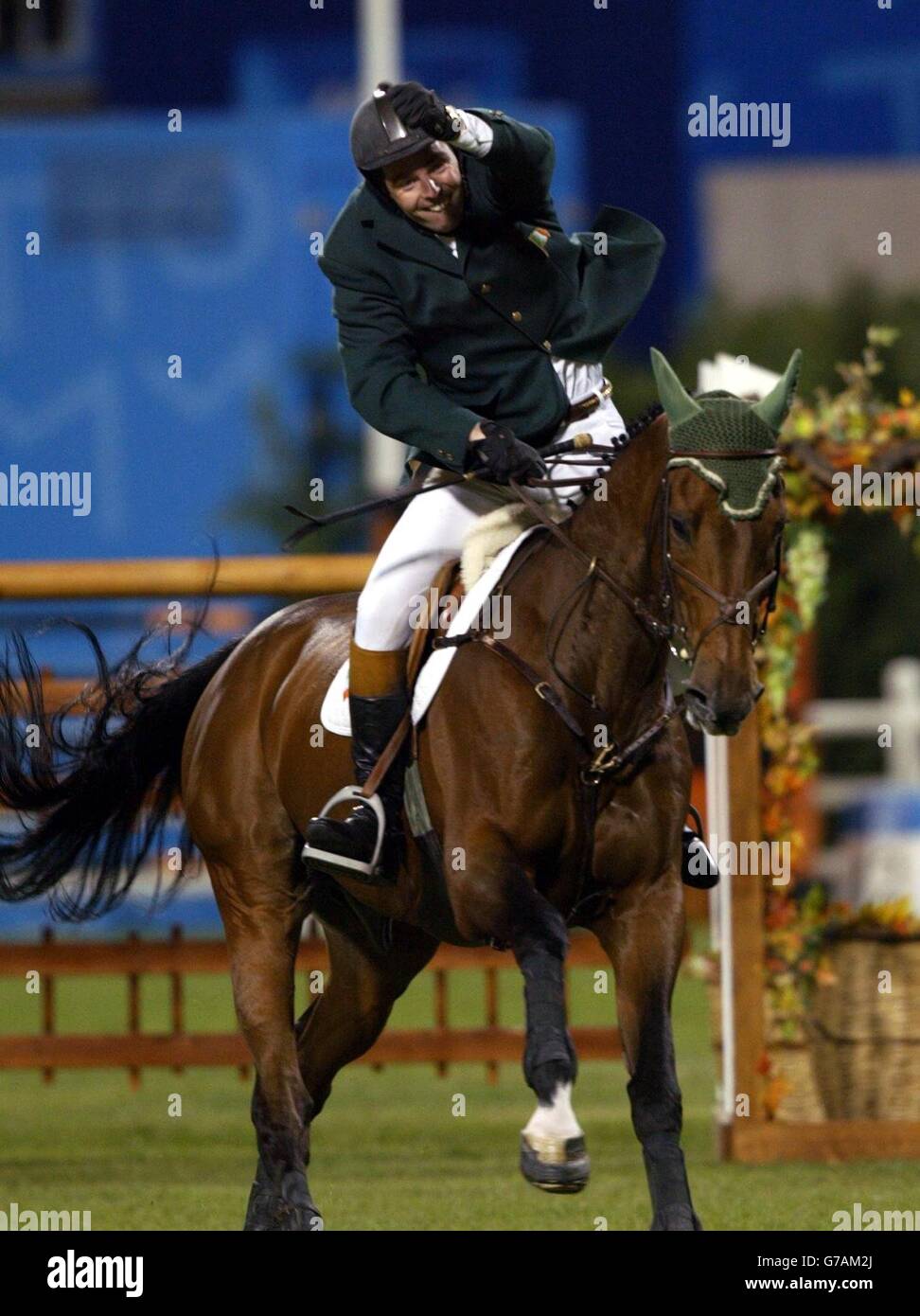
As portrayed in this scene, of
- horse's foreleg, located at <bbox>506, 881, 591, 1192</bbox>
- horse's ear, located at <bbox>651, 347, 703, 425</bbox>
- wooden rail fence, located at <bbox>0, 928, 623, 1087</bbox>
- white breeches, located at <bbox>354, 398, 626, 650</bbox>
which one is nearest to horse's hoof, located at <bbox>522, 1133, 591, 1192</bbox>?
horse's foreleg, located at <bbox>506, 881, 591, 1192</bbox>

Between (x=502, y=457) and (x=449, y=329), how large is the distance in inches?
19.7

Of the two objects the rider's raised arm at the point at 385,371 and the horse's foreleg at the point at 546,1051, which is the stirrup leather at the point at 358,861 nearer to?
the horse's foreleg at the point at 546,1051

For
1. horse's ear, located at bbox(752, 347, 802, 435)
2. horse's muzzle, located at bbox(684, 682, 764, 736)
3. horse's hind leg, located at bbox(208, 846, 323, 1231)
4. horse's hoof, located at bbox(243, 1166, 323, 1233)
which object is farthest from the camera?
horse's hind leg, located at bbox(208, 846, 323, 1231)

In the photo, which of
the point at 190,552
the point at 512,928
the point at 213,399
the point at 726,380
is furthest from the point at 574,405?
the point at 213,399

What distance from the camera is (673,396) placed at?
545 centimetres

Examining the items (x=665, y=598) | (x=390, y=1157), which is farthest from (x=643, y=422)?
(x=390, y=1157)

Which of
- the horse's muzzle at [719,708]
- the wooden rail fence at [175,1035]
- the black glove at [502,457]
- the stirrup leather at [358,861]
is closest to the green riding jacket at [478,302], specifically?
the black glove at [502,457]

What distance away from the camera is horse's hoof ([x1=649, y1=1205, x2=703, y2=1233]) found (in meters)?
5.30

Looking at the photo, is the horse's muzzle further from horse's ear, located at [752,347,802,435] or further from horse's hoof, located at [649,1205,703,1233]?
horse's hoof, located at [649,1205,703,1233]

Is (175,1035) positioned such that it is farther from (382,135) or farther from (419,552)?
(382,135)

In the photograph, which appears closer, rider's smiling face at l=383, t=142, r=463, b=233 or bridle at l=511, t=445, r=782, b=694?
bridle at l=511, t=445, r=782, b=694

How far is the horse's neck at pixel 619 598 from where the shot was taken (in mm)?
5543

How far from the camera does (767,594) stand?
17.5 feet

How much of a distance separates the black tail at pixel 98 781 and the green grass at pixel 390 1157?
0.99 m
